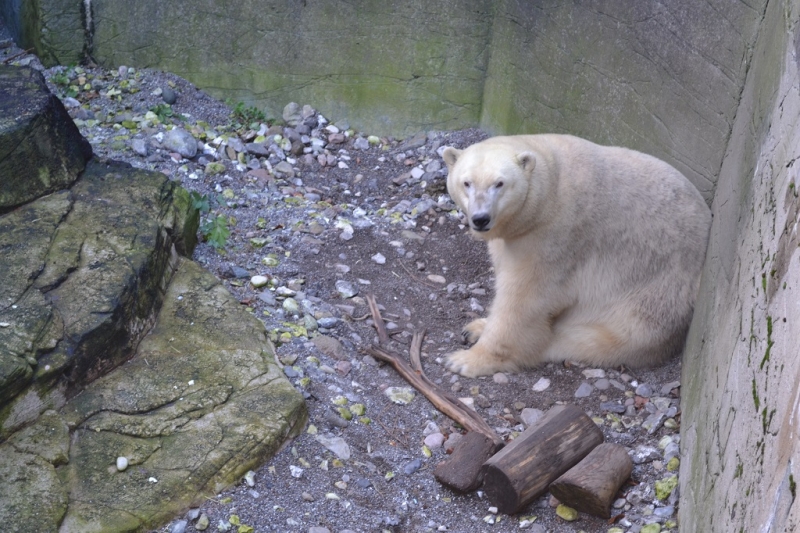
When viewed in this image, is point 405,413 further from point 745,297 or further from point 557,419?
point 745,297

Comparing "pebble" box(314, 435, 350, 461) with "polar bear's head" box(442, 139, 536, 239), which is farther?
"polar bear's head" box(442, 139, 536, 239)

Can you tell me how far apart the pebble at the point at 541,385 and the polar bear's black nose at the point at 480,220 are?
993mm

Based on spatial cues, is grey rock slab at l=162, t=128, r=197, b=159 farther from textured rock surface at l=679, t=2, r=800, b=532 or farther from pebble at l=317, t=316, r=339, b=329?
textured rock surface at l=679, t=2, r=800, b=532

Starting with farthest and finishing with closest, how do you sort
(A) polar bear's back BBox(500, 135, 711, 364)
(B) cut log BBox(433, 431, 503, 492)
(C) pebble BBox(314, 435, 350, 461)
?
(A) polar bear's back BBox(500, 135, 711, 364), (C) pebble BBox(314, 435, 350, 461), (B) cut log BBox(433, 431, 503, 492)

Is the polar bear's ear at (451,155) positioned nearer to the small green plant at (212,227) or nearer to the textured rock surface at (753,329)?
the textured rock surface at (753,329)

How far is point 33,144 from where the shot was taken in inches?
158

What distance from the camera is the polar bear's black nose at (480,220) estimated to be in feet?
13.0

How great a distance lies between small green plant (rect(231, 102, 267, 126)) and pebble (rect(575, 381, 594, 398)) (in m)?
3.84

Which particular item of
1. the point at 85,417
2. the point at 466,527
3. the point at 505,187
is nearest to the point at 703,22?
the point at 505,187

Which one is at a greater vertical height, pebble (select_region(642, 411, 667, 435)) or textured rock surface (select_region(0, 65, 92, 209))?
textured rock surface (select_region(0, 65, 92, 209))

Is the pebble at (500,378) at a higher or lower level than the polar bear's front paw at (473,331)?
lower

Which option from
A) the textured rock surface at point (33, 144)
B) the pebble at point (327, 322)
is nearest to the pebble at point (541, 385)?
the pebble at point (327, 322)

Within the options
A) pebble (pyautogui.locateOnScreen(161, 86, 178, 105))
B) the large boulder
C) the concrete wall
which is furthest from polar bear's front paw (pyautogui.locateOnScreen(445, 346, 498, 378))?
pebble (pyautogui.locateOnScreen(161, 86, 178, 105))

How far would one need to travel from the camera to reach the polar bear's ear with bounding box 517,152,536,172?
13.2 feet
